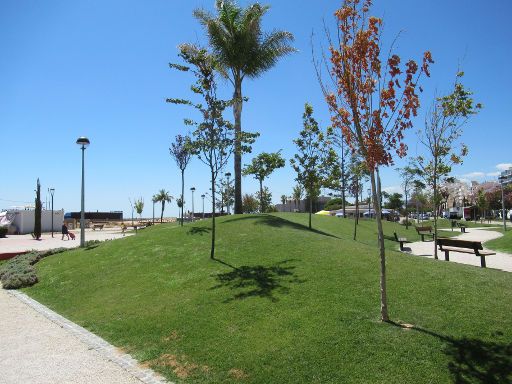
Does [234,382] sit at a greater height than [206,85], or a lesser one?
lesser

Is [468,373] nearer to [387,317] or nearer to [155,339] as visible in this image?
[387,317]

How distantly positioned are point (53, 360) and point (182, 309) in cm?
253

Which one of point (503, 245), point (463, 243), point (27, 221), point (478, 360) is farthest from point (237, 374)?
point (27, 221)

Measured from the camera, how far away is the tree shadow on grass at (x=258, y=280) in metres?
8.46

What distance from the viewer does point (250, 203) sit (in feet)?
219

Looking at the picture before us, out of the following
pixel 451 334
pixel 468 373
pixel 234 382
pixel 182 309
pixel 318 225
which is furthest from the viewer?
pixel 318 225

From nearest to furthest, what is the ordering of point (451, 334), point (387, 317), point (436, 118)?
point (451, 334)
point (387, 317)
point (436, 118)

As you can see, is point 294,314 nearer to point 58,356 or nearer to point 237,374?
point 237,374

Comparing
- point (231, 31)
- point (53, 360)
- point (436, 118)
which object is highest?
point (231, 31)

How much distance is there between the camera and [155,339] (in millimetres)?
7258

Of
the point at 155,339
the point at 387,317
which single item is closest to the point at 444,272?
the point at 387,317

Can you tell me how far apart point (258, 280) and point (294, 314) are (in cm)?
226

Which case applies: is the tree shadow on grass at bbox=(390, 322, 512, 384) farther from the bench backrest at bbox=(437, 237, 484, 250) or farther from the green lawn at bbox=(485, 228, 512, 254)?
the green lawn at bbox=(485, 228, 512, 254)

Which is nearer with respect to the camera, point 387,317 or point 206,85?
point 387,317
